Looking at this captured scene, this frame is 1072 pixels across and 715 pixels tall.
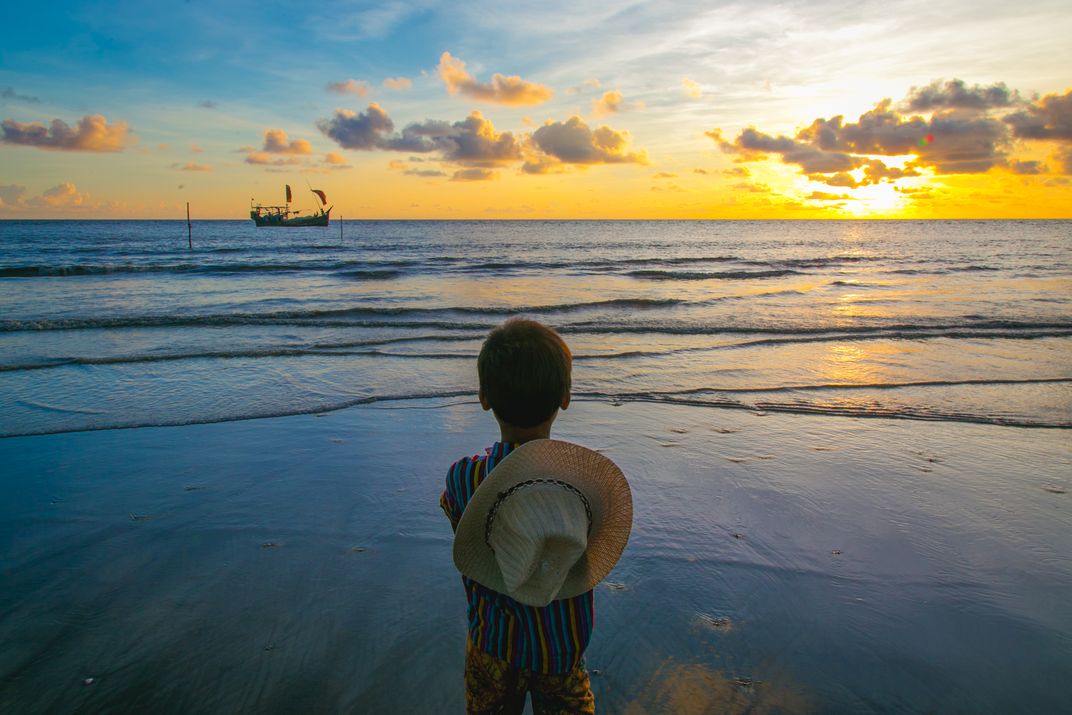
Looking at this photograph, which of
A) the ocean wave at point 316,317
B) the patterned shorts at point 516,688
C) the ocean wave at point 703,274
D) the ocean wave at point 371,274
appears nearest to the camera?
the patterned shorts at point 516,688

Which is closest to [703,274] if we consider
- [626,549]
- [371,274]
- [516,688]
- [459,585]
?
[371,274]

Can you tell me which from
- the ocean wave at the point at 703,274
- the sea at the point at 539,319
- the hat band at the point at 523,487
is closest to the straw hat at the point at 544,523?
the hat band at the point at 523,487

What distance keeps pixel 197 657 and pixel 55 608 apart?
0.96 meters

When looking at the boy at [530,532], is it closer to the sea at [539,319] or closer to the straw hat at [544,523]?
the straw hat at [544,523]

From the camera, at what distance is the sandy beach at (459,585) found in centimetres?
265

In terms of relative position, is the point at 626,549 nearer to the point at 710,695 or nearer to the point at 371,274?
the point at 710,695

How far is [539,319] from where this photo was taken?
623 inches

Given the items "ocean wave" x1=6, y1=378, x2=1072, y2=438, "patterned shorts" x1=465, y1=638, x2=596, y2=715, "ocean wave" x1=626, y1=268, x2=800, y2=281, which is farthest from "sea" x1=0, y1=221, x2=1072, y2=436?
"patterned shorts" x1=465, y1=638, x2=596, y2=715

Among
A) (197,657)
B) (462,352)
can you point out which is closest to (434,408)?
(462,352)

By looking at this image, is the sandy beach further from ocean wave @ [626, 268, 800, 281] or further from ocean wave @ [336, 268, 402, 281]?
ocean wave @ [626, 268, 800, 281]

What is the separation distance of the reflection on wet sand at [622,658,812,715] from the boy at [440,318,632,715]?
0.68 metres

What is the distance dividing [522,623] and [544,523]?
1.60 ft

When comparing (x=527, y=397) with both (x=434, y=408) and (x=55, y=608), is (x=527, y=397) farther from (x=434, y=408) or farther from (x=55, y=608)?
(x=434, y=408)

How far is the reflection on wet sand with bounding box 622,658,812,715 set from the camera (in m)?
2.52
